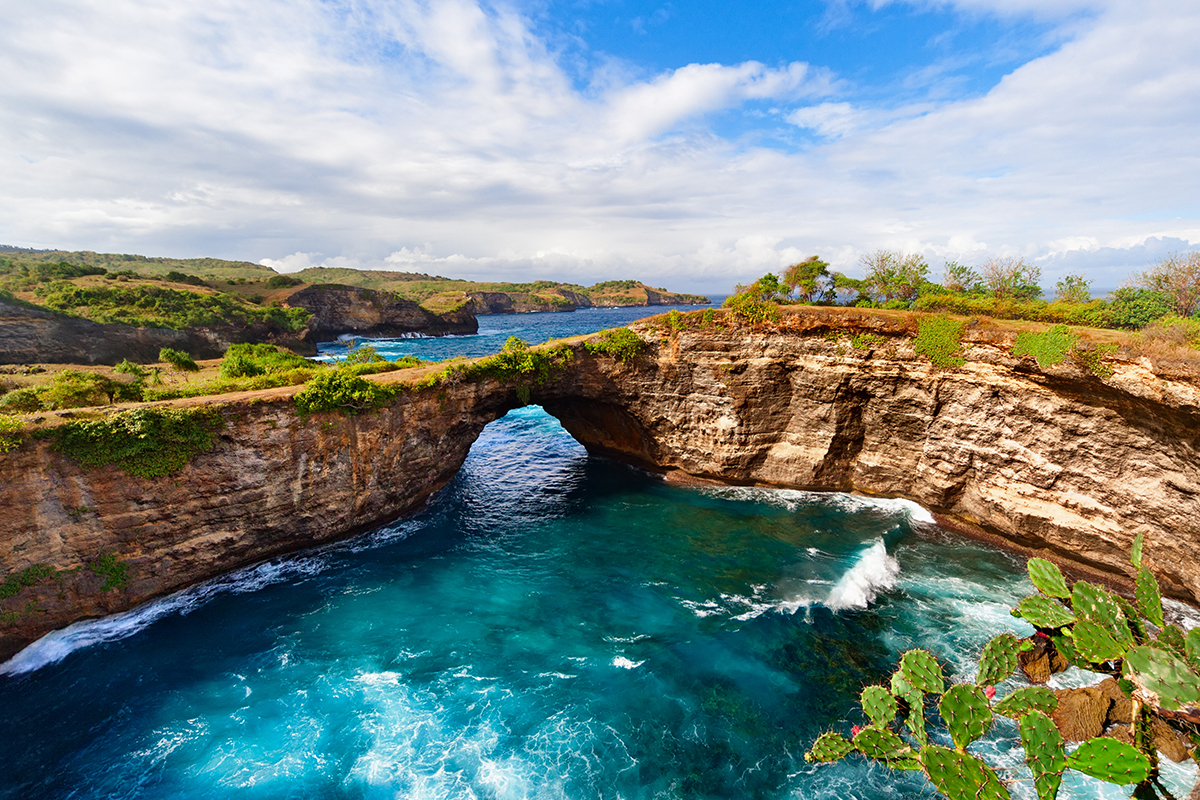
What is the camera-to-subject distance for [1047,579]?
27.0ft

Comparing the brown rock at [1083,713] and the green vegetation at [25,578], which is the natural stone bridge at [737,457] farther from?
the brown rock at [1083,713]

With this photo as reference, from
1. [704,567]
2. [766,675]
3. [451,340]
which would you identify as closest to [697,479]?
[704,567]

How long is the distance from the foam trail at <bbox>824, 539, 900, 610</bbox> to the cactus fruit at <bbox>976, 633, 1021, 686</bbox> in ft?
32.2

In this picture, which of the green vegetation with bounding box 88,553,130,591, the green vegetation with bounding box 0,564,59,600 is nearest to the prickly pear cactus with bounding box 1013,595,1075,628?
the green vegetation with bounding box 88,553,130,591

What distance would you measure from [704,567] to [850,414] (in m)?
12.1

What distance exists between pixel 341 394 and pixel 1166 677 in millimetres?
23694

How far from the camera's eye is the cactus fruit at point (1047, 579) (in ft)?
26.3

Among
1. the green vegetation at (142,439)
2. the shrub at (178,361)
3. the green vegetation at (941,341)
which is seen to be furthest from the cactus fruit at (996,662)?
the shrub at (178,361)

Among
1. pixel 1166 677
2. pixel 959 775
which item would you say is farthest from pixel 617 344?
pixel 1166 677

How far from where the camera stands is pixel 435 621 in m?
16.7

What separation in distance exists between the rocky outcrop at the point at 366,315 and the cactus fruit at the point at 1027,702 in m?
95.7

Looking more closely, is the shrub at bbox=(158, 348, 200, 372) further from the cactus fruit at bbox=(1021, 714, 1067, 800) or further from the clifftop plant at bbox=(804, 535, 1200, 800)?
the cactus fruit at bbox=(1021, 714, 1067, 800)

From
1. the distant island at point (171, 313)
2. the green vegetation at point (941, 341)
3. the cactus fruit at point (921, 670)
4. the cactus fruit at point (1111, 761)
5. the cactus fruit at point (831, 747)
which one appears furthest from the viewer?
the distant island at point (171, 313)

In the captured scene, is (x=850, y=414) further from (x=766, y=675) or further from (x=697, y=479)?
(x=766, y=675)
